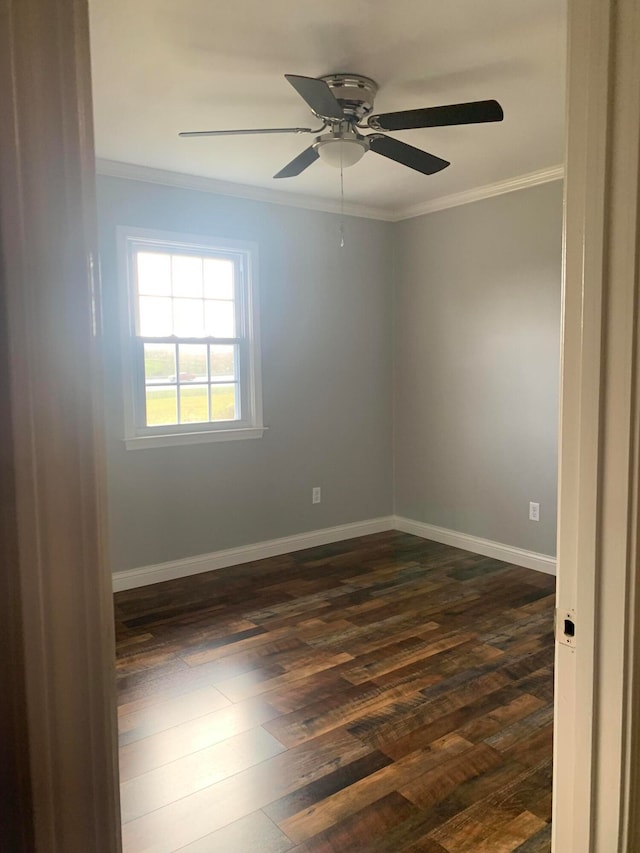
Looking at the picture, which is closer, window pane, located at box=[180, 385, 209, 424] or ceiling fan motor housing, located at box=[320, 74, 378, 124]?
ceiling fan motor housing, located at box=[320, 74, 378, 124]

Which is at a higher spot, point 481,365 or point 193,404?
point 481,365

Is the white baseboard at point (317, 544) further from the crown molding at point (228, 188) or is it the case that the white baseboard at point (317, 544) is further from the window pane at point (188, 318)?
the crown molding at point (228, 188)

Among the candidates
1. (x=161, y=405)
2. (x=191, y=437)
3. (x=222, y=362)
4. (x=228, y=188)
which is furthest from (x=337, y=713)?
(x=228, y=188)

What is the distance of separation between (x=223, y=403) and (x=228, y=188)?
1.45 metres

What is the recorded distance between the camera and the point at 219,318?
421 centimetres

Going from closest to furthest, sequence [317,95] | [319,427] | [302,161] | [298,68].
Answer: [317,95], [298,68], [302,161], [319,427]

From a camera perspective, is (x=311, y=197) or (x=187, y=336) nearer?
(x=187, y=336)

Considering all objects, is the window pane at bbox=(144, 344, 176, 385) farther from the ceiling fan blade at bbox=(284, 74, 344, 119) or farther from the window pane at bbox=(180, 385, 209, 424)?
the ceiling fan blade at bbox=(284, 74, 344, 119)

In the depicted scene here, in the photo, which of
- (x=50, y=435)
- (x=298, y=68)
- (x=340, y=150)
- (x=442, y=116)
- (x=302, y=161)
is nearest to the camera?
(x=50, y=435)

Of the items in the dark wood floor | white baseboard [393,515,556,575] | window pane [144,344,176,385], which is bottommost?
the dark wood floor

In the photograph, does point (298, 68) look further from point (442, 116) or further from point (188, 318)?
point (188, 318)

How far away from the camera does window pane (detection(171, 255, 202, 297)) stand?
13.1 feet

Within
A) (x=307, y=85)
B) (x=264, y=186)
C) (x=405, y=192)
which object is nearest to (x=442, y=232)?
(x=405, y=192)

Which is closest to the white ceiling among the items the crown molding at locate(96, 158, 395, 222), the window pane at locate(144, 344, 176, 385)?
the crown molding at locate(96, 158, 395, 222)
